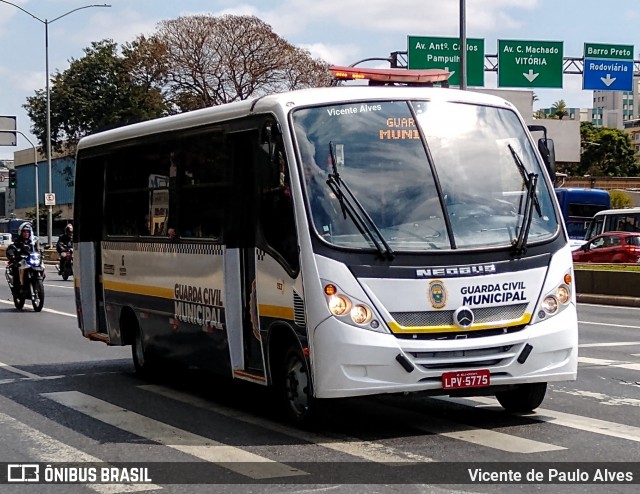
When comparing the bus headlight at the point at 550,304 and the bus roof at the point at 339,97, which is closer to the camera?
the bus headlight at the point at 550,304

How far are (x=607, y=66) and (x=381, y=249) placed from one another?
106ft

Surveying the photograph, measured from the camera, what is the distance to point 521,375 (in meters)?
8.67

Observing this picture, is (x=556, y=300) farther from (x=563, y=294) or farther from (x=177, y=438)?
(x=177, y=438)

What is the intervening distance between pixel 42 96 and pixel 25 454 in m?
61.5

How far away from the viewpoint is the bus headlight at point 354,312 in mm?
8281

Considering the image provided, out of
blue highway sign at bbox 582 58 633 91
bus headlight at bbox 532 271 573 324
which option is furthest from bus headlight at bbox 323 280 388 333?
blue highway sign at bbox 582 58 633 91

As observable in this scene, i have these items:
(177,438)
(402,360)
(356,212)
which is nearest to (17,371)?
(177,438)

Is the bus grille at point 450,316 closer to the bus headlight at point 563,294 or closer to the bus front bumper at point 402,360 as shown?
the bus front bumper at point 402,360

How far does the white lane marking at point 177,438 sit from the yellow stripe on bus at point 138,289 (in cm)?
120

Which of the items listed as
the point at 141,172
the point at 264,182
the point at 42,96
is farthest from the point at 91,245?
the point at 42,96

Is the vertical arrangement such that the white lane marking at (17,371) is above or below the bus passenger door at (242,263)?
below

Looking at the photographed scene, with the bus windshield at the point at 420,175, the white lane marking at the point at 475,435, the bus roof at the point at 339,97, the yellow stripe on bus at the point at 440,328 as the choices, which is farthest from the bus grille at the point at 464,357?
the bus roof at the point at 339,97

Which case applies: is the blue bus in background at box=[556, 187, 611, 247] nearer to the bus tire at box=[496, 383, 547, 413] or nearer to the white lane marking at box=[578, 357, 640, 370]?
the white lane marking at box=[578, 357, 640, 370]

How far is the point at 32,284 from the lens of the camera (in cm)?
2302
